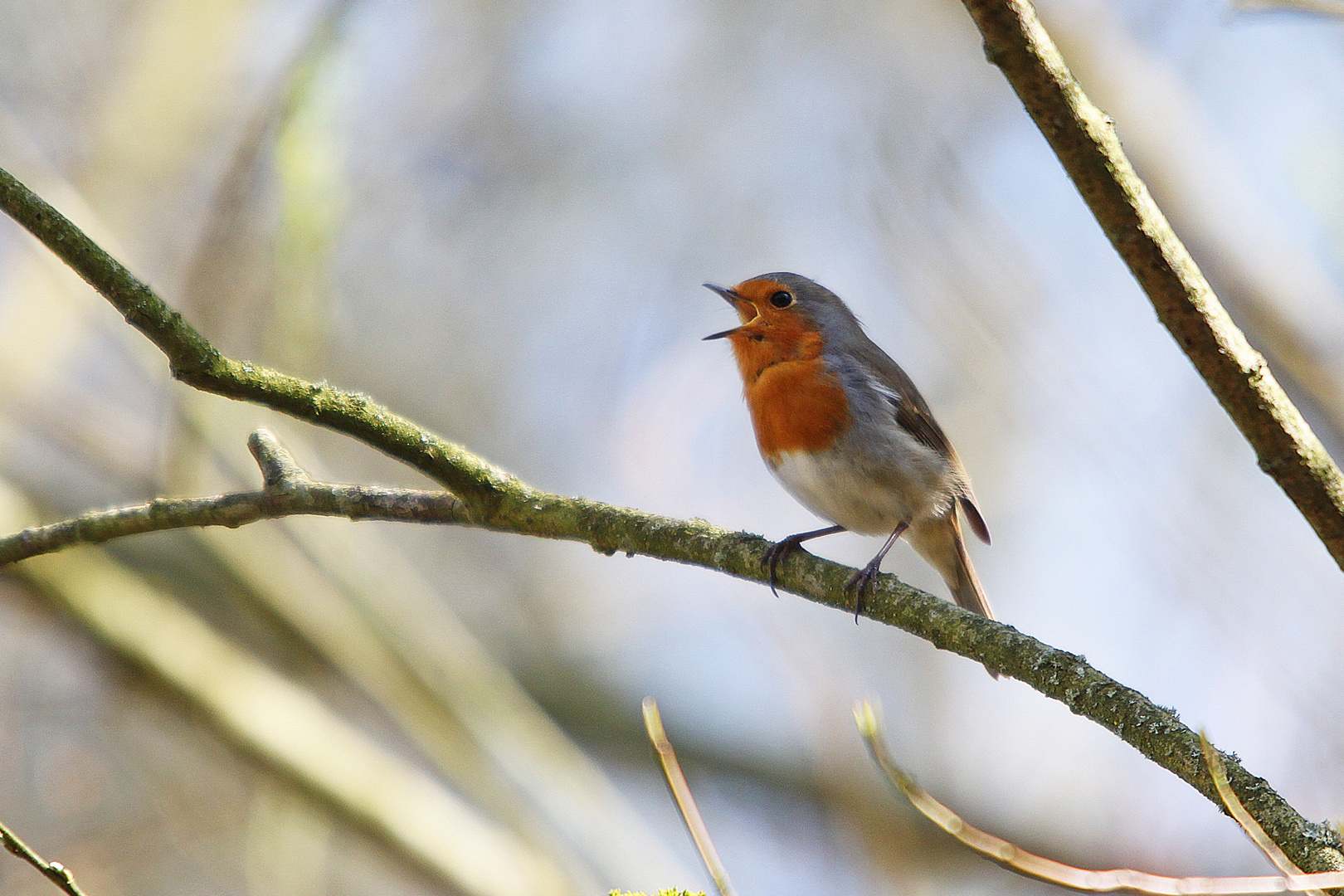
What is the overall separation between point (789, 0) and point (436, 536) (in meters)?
5.72

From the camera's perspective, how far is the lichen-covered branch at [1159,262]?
2.19 metres

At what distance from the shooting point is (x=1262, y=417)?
238cm

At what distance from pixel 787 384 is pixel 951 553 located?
122 centimetres

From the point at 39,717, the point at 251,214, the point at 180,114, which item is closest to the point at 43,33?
the point at 180,114

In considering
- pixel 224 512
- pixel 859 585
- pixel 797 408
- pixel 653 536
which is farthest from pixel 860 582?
pixel 797 408

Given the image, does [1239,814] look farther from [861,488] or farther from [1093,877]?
[861,488]

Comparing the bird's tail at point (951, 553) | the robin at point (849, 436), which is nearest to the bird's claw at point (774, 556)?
the robin at point (849, 436)

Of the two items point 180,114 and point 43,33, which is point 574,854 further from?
point 43,33

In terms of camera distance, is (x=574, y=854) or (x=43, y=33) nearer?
(x=574, y=854)

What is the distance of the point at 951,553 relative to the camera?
5.33 meters

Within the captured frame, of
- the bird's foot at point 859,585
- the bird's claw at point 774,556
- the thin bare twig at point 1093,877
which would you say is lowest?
the thin bare twig at point 1093,877

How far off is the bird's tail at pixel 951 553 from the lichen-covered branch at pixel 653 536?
6.70 feet

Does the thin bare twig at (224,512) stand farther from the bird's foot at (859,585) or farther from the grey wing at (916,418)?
the grey wing at (916,418)

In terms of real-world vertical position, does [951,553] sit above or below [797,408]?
below
